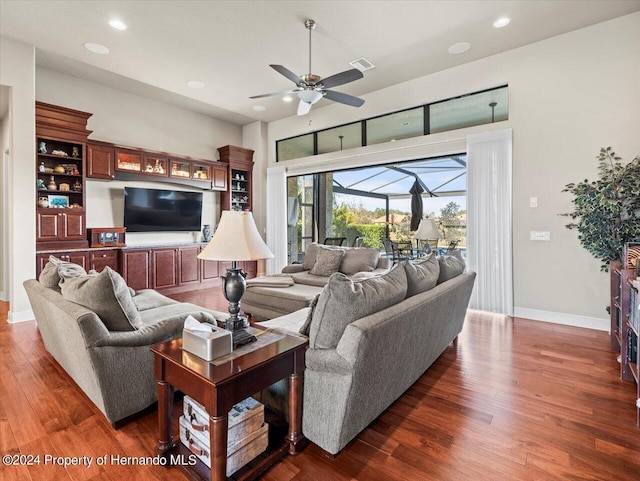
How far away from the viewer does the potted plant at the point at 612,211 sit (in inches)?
126

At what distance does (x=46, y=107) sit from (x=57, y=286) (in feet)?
11.4

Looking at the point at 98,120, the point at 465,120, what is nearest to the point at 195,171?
the point at 98,120

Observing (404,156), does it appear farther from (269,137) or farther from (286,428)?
(286,428)

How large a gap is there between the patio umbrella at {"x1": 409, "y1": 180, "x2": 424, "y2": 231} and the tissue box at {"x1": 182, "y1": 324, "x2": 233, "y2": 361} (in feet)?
21.5

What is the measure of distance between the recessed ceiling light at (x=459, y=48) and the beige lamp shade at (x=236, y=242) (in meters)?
3.79

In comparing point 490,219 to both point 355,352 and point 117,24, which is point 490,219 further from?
point 117,24

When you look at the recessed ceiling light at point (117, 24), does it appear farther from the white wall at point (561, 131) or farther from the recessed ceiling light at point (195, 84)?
the white wall at point (561, 131)

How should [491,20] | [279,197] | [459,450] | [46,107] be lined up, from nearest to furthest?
[459,450], [491,20], [46,107], [279,197]

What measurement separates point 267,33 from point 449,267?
3.32m

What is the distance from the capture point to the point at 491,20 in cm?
359

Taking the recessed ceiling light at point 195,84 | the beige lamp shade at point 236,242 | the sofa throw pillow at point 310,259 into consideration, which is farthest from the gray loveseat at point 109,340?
the recessed ceiling light at point 195,84

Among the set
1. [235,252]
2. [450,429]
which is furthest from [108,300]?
[450,429]

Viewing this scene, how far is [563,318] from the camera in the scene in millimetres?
3965

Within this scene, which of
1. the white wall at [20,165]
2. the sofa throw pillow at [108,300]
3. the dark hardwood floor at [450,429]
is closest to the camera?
the dark hardwood floor at [450,429]
